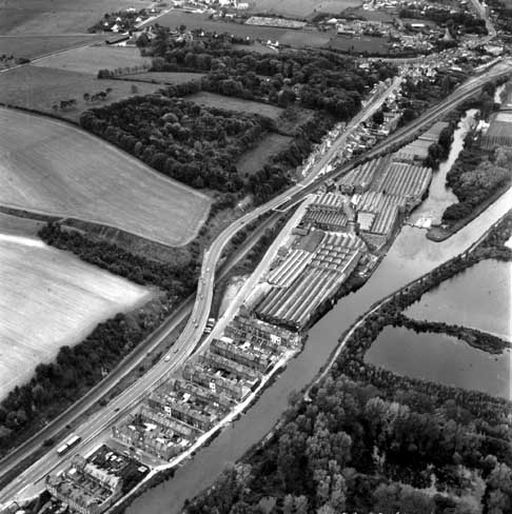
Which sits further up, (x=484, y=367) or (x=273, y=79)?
(x=273, y=79)

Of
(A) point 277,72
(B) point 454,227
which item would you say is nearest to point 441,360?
(B) point 454,227

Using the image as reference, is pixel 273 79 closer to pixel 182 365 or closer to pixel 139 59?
pixel 139 59

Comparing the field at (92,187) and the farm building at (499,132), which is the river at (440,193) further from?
the field at (92,187)

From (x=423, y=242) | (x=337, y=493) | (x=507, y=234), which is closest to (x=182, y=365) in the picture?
(x=337, y=493)

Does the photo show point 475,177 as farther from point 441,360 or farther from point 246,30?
point 246,30

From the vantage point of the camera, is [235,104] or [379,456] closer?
[379,456]

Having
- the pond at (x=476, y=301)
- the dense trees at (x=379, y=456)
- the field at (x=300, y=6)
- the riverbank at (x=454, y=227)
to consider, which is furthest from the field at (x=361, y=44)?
the dense trees at (x=379, y=456)
